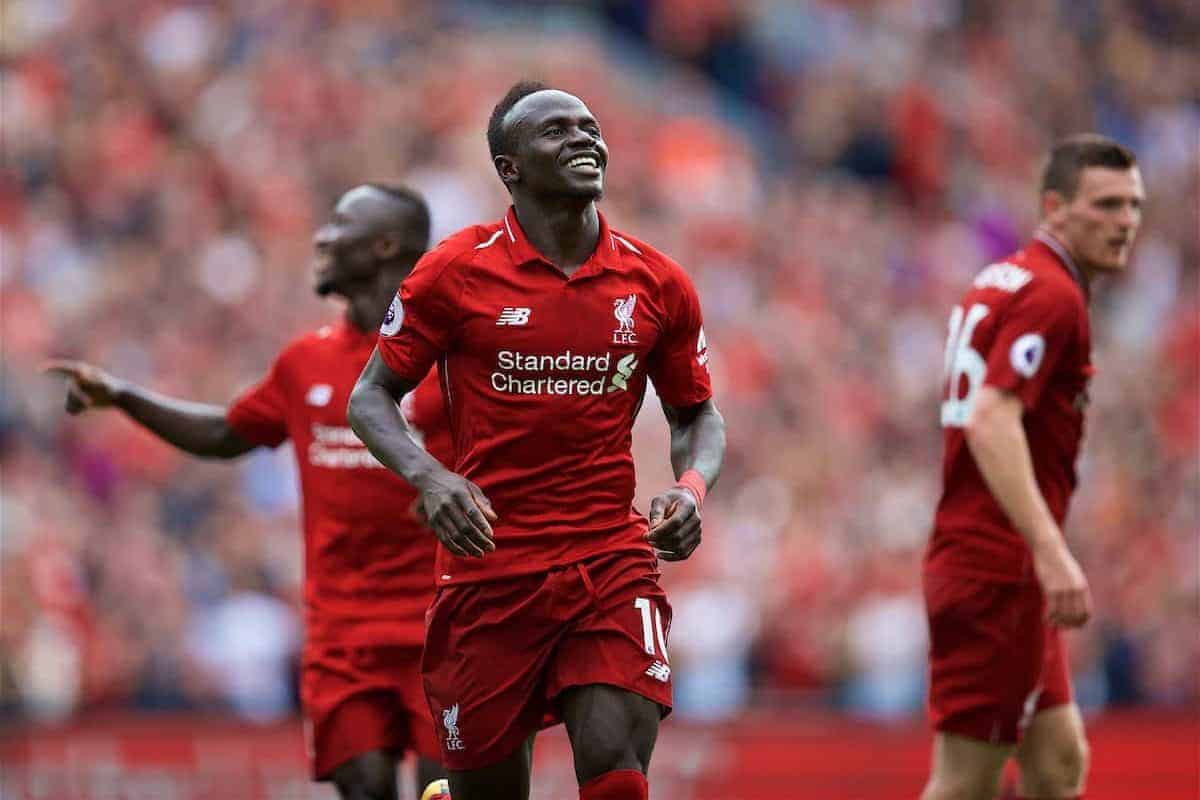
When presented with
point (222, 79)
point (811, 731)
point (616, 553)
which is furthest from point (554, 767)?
point (222, 79)

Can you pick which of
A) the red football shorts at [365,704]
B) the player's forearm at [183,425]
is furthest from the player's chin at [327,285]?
the red football shorts at [365,704]

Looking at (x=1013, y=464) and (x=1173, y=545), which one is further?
(x=1173, y=545)

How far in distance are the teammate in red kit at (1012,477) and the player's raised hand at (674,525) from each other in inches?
60.0

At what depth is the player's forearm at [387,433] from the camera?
6230 millimetres

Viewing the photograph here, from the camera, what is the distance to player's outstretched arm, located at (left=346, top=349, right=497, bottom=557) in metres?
6.05

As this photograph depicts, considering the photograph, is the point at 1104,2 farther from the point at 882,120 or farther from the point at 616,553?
the point at 616,553

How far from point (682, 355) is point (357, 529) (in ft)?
5.92

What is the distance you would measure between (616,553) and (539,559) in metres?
0.23

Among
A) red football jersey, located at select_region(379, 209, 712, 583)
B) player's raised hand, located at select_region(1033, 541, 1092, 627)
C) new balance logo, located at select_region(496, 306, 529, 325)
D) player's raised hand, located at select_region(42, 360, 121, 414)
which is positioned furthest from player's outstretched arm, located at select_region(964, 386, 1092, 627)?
→ player's raised hand, located at select_region(42, 360, 121, 414)

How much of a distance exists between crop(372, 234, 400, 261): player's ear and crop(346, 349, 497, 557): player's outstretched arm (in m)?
1.68

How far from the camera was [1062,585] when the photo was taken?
277 inches

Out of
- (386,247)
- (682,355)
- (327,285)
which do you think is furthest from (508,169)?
(327,285)

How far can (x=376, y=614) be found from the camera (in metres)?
A: 7.91

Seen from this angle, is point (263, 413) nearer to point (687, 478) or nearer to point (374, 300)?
point (374, 300)
